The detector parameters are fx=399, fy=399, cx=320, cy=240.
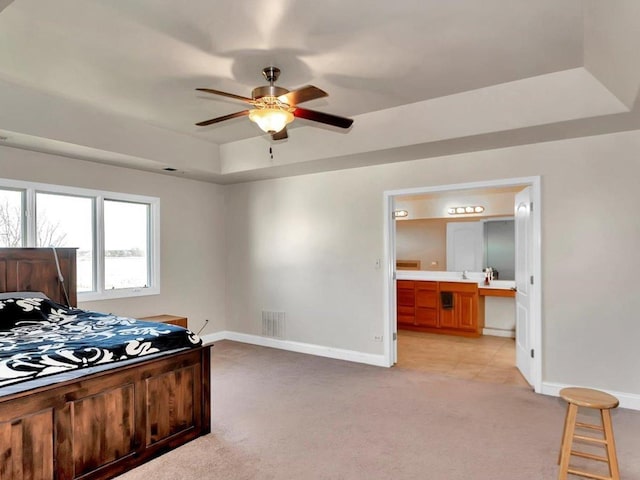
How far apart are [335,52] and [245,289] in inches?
158

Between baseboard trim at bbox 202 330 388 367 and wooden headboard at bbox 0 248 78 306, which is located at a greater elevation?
wooden headboard at bbox 0 248 78 306

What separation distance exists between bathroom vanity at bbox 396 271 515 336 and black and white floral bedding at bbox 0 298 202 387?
14.5ft

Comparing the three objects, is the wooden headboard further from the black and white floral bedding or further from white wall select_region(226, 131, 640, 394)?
white wall select_region(226, 131, 640, 394)

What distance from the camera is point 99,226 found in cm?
468

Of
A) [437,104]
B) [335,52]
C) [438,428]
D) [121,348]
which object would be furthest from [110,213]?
[438,428]

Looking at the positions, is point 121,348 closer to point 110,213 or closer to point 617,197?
point 110,213

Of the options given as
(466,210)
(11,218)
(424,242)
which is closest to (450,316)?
(466,210)

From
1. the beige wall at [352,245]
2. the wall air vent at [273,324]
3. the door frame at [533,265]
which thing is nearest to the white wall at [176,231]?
the beige wall at [352,245]

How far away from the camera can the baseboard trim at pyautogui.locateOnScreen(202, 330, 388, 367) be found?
15.8 ft

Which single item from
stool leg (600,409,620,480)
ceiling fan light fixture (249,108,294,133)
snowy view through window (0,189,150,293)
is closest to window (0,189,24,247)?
snowy view through window (0,189,150,293)

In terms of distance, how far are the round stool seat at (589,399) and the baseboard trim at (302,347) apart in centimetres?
248

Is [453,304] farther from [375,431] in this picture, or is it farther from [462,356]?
[375,431]

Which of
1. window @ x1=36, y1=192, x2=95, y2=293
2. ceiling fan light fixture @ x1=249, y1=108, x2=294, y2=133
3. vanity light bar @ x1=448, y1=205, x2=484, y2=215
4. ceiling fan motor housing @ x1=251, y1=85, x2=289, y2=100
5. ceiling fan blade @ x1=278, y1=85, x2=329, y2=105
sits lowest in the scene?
window @ x1=36, y1=192, x2=95, y2=293

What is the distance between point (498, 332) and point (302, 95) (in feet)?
17.4
